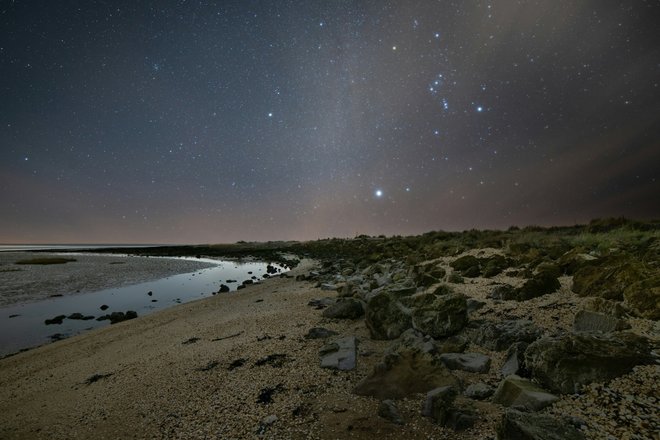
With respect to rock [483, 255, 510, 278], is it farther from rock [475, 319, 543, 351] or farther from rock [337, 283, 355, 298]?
rock [337, 283, 355, 298]

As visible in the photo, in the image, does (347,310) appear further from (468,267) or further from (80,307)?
(80,307)

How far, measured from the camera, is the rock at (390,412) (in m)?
3.12

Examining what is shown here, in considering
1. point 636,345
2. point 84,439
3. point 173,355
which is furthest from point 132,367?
point 636,345

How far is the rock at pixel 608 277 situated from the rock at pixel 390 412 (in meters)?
3.87

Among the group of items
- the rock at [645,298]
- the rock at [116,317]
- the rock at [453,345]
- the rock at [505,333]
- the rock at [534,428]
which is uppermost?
the rock at [645,298]

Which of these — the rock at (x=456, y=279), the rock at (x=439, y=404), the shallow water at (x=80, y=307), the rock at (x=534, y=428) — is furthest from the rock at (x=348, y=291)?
the shallow water at (x=80, y=307)

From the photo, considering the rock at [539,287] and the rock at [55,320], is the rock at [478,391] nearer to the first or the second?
the rock at [539,287]

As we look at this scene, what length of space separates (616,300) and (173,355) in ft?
25.2

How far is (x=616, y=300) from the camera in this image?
444 cm

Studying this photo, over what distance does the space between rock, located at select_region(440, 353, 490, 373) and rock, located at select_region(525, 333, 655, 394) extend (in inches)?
26.0

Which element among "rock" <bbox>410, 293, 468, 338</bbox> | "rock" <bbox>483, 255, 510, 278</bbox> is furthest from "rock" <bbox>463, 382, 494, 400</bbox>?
"rock" <bbox>483, 255, 510, 278</bbox>

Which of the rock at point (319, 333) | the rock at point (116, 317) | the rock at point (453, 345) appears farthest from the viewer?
the rock at point (116, 317)

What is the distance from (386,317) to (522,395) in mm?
2947

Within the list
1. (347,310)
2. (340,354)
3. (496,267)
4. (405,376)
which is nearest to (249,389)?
(340,354)
